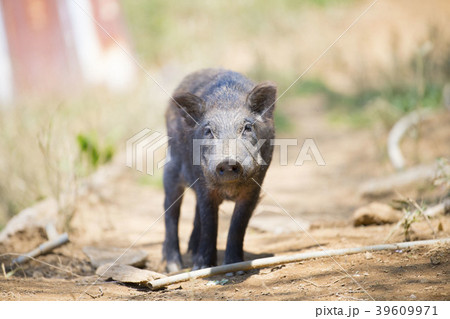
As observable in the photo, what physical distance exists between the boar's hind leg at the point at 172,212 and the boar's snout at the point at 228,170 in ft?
4.95

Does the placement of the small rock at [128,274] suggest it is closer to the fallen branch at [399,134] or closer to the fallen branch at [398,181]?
the fallen branch at [398,181]

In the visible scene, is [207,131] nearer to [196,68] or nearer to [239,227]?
[239,227]

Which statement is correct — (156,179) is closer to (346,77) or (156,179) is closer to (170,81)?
(170,81)

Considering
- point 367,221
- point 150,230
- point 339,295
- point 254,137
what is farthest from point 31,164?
point 339,295

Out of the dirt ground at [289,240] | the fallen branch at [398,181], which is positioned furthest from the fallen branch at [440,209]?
the fallen branch at [398,181]

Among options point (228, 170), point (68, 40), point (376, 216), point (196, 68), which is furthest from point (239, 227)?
point (68, 40)

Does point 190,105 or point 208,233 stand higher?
point 190,105

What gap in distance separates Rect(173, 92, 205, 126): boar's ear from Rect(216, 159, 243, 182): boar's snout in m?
0.82

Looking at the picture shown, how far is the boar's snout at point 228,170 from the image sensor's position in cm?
411

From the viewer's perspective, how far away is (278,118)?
1195 centimetres

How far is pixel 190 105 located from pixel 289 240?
1717mm

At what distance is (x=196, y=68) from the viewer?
12.3 meters

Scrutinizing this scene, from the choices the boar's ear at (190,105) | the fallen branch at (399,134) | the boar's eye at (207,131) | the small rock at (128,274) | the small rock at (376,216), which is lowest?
the small rock at (128,274)

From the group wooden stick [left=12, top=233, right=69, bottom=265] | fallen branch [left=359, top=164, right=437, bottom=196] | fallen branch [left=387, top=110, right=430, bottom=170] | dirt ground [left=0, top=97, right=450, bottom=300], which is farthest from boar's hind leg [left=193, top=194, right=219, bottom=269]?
fallen branch [left=387, top=110, right=430, bottom=170]
